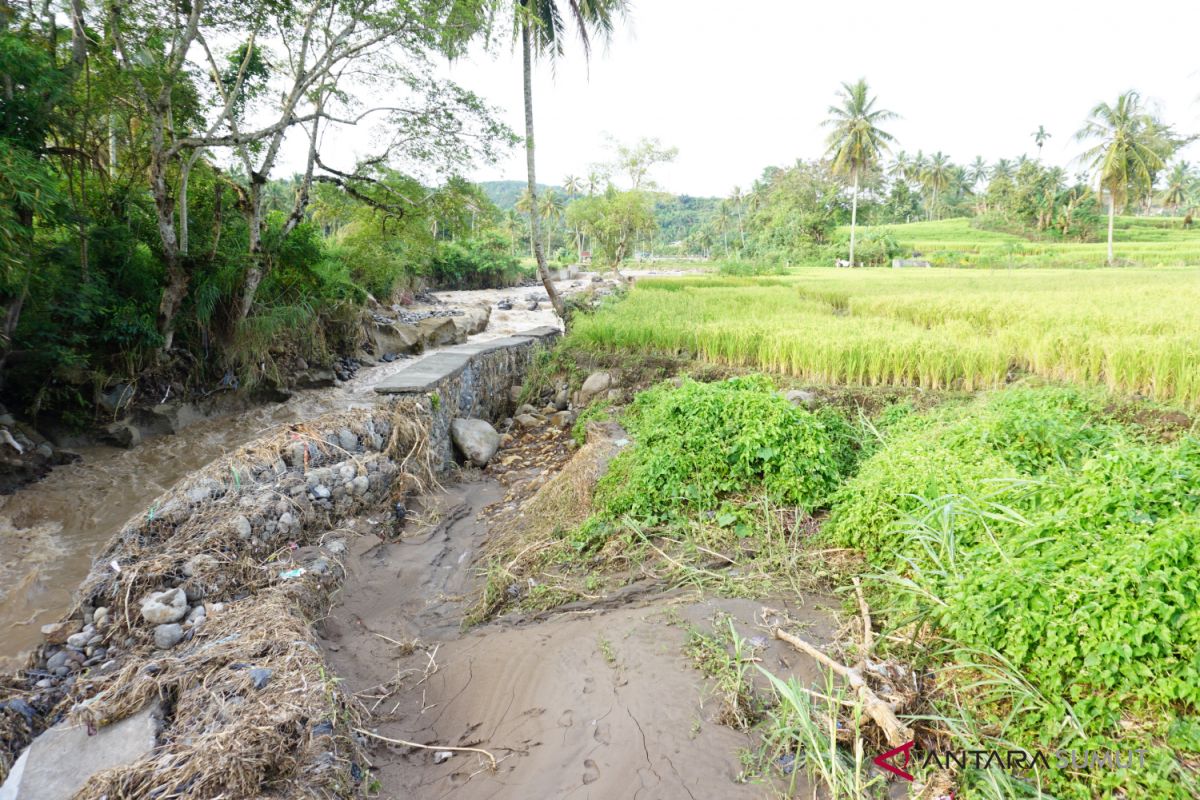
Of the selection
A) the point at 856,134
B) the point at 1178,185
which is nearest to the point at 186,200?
the point at 856,134

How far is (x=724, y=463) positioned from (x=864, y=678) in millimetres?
1805

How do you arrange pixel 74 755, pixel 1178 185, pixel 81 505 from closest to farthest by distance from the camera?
pixel 74 755
pixel 81 505
pixel 1178 185

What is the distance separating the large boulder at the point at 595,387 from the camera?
24.6 ft

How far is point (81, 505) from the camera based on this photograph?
544 cm

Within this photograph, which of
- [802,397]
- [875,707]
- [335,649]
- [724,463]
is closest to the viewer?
[875,707]

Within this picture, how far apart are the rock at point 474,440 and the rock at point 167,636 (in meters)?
3.37

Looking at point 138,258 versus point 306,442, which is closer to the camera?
point 306,442

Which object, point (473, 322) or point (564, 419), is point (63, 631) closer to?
point (564, 419)

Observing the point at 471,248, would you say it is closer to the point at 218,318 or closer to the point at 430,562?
the point at 218,318

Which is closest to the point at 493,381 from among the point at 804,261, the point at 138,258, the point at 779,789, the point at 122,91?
the point at 138,258

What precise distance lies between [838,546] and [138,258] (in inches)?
306

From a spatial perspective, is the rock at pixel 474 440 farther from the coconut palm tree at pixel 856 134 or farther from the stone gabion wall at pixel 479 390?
the coconut palm tree at pixel 856 134

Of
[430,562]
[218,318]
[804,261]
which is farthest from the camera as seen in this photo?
[804,261]

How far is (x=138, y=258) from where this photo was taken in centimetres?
681
